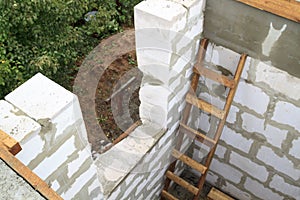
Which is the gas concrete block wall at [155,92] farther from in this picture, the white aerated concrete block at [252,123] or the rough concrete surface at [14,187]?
the rough concrete surface at [14,187]

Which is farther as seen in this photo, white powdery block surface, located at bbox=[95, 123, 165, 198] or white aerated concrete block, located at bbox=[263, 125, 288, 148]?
white aerated concrete block, located at bbox=[263, 125, 288, 148]

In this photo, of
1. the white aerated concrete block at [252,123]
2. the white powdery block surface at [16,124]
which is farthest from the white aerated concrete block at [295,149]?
the white powdery block surface at [16,124]

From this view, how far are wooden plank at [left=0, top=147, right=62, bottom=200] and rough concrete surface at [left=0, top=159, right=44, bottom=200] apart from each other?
16 mm

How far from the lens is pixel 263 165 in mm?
3572

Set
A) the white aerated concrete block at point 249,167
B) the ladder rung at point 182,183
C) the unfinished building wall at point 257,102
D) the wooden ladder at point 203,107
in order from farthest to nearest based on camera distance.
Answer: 1. the ladder rung at point 182,183
2. the white aerated concrete block at point 249,167
3. the wooden ladder at point 203,107
4. the unfinished building wall at point 257,102

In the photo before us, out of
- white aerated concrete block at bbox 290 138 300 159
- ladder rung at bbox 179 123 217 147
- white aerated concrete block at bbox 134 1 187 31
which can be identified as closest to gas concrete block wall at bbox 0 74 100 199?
white aerated concrete block at bbox 134 1 187 31

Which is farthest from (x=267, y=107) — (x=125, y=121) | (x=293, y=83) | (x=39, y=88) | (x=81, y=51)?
(x=81, y=51)

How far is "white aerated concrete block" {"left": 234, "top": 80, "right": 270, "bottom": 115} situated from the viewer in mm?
3068

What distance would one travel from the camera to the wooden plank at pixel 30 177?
4.27ft

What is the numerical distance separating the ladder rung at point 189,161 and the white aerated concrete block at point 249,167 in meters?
0.47

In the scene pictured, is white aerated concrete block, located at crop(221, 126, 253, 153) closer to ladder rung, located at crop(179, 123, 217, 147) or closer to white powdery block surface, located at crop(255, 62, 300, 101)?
ladder rung, located at crop(179, 123, 217, 147)

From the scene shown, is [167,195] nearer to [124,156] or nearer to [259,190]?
[259,190]

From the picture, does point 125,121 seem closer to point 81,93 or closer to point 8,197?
point 81,93

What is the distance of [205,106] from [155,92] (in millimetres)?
561
